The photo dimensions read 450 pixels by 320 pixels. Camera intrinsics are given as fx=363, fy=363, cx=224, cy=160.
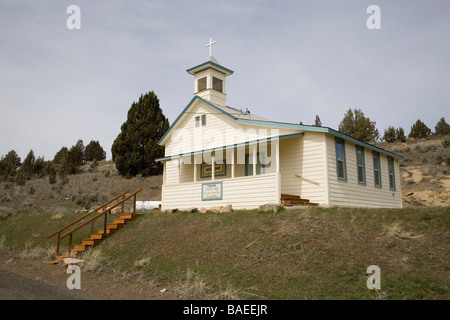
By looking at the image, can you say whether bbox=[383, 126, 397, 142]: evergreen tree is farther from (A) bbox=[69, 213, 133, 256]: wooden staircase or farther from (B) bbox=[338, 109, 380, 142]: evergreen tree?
(A) bbox=[69, 213, 133, 256]: wooden staircase

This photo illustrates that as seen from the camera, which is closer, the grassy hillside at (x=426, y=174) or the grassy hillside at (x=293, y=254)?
the grassy hillside at (x=293, y=254)

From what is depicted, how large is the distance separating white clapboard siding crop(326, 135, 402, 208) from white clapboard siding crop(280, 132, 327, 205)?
1.17 feet

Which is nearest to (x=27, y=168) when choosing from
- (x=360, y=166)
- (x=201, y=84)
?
(x=201, y=84)

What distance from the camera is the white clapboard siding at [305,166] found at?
15.1 m

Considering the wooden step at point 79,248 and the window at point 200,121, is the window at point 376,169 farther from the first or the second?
the wooden step at point 79,248

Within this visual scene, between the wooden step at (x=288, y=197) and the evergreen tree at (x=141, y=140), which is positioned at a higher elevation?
the evergreen tree at (x=141, y=140)

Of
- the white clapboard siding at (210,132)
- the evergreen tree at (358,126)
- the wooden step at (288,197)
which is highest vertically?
the evergreen tree at (358,126)

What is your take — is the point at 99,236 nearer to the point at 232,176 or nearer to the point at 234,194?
the point at 234,194

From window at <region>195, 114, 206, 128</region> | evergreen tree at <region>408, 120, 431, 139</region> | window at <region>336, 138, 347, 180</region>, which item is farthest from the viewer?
evergreen tree at <region>408, 120, 431, 139</region>

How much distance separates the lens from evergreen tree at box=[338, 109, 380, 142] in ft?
145

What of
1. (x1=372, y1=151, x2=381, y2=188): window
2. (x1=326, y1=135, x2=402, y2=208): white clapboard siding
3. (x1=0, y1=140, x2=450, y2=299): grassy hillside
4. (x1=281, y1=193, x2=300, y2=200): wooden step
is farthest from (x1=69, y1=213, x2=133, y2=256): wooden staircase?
(x1=372, y1=151, x2=381, y2=188): window

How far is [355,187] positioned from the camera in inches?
650

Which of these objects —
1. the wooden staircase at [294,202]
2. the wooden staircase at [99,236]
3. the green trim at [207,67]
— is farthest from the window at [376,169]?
the wooden staircase at [99,236]
